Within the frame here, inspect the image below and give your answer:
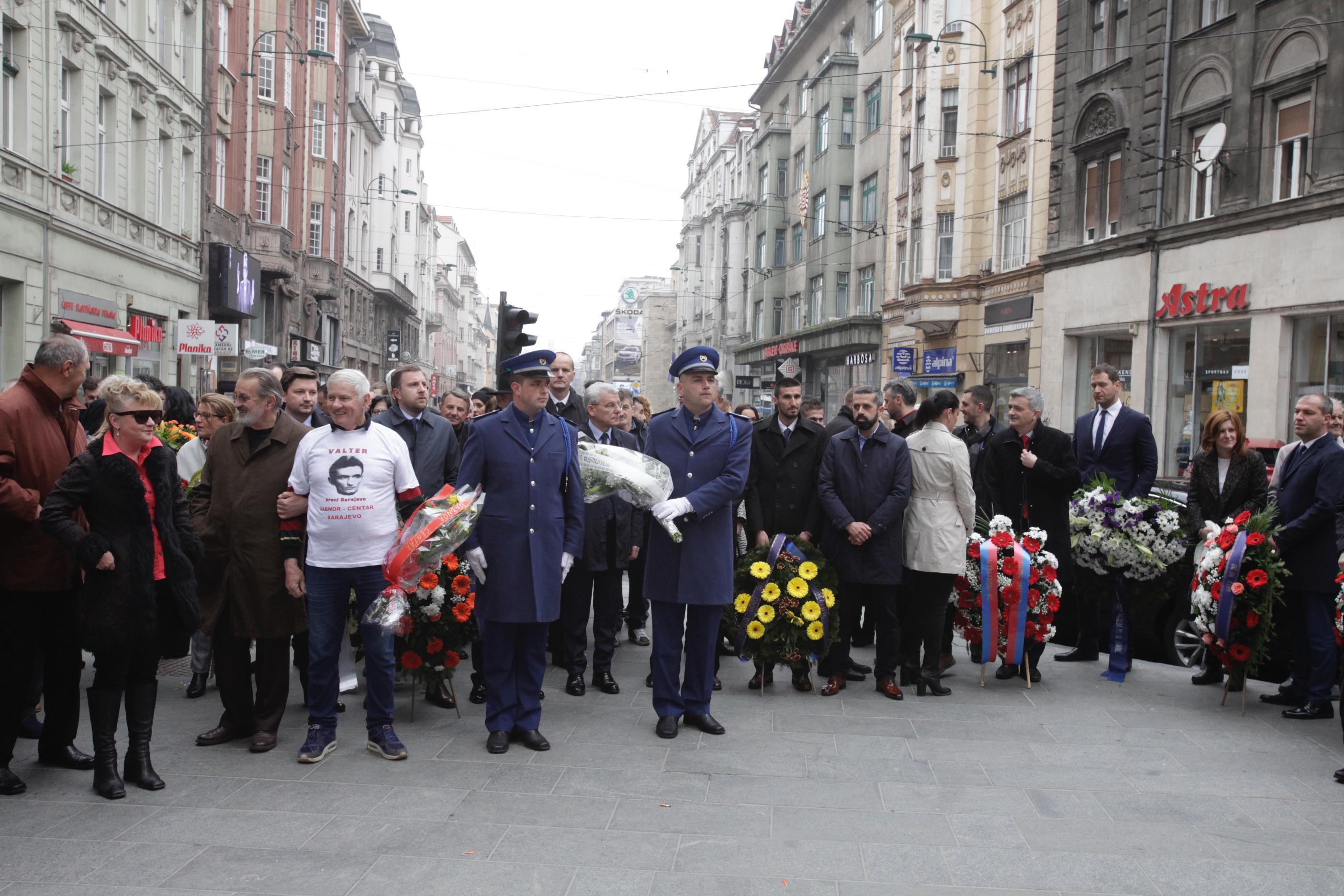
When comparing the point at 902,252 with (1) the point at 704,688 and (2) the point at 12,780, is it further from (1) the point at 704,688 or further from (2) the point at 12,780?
(2) the point at 12,780

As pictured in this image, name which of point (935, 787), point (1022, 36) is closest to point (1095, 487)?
point (935, 787)

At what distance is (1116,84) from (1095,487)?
57.6 ft

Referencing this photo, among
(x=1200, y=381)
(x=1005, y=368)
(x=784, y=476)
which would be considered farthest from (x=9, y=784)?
(x=1005, y=368)

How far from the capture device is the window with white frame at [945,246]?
3028 centimetres

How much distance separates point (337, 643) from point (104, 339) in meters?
16.8

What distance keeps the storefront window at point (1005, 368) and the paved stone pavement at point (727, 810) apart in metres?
20.7

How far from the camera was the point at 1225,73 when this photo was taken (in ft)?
63.6

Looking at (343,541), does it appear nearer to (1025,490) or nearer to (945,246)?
(1025,490)

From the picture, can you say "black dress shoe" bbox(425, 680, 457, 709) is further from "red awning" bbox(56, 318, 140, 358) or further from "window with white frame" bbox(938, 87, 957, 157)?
"window with white frame" bbox(938, 87, 957, 157)

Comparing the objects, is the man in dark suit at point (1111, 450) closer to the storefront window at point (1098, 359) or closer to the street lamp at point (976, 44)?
the storefront window at point (1098, 359)

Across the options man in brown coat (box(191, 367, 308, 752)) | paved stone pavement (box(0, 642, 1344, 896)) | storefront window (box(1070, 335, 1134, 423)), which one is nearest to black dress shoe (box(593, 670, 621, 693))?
paved stone pavement (box(0, 642, 1344, 896))

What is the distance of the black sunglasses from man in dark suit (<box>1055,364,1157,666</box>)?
6.28m

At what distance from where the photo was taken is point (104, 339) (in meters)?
19.7

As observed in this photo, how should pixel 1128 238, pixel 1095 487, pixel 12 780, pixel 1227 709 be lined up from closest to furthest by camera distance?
pixel 12 780 < pixel 1227 709 < pixel 1095 487 < pixel 1128 238
